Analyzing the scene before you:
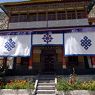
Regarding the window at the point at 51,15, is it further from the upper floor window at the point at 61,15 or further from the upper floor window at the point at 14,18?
the upper floor window at the point at 14,18

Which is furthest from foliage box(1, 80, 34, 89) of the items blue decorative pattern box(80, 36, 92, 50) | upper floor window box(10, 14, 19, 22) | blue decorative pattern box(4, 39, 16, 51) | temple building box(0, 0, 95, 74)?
upper floor window box(10, 14, 19, 22)

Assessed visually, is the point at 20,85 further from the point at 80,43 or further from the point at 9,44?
the point at 80,43

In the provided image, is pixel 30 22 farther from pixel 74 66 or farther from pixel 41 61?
pixel 74 66

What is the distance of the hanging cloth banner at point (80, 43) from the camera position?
23641 mm

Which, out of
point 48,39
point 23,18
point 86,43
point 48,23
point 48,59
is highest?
point 23,18

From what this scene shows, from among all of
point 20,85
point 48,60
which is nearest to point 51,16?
point 48,60

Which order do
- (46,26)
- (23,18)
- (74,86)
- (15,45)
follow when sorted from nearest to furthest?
(74,86), (15,45), (46,26), (23,18)

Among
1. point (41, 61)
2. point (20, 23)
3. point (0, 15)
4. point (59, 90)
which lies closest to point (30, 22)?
point (20, 23)

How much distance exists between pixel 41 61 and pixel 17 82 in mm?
5380

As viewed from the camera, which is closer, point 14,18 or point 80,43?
point 80,43

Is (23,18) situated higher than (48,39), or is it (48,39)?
(23,18)

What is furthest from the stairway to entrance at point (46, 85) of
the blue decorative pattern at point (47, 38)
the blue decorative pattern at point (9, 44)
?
the blue decorative pattern at point (9, 44)

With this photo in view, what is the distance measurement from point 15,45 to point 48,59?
13.4 ft

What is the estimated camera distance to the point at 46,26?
27.1 m
